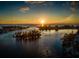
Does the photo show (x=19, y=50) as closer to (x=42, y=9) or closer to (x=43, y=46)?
(x=43, y=46)

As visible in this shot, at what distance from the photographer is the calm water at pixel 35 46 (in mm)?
1715

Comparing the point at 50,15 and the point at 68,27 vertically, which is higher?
the point at 50,15

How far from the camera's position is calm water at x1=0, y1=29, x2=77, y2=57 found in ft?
5.63

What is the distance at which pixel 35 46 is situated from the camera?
1734 mm

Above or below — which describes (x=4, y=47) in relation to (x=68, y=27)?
below

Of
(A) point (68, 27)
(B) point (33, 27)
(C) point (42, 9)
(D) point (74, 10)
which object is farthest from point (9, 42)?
(D) point (74, 10)

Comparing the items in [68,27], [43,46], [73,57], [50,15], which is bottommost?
[73,57]

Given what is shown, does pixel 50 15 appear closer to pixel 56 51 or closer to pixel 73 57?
pixel 56 51

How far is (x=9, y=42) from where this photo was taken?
5.66ft

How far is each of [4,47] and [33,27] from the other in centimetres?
38

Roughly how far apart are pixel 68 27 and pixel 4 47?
28.4 inches

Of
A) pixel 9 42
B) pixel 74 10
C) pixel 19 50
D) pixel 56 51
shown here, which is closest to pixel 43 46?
pixel 56 51

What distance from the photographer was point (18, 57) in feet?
5.62

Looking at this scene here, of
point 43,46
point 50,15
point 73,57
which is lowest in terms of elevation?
point 73,57
